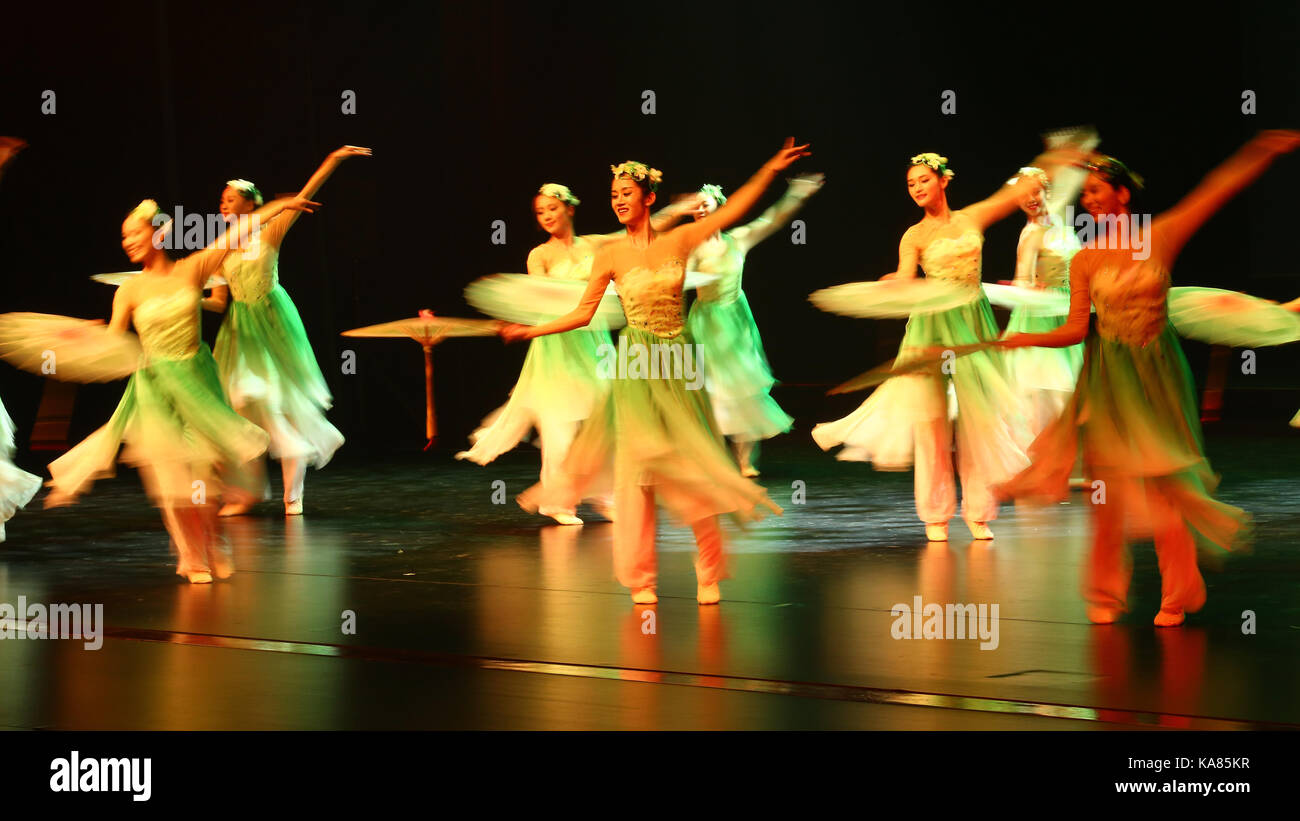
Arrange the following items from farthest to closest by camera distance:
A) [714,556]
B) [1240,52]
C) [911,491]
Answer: [1240,52] → [911,491] → [714,556]

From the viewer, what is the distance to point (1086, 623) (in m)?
4.40

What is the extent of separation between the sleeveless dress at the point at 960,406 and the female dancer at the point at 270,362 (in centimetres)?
268

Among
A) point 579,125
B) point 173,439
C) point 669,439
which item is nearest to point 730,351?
point 579,125

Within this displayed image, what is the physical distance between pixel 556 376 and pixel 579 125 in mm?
3863

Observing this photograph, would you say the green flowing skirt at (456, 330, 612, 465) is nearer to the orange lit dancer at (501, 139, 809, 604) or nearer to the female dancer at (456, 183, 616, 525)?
the female dancer at (456, 183, 616, 525)

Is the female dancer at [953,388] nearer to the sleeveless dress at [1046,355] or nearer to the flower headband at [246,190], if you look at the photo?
the sleeveless dress at [1046,355]

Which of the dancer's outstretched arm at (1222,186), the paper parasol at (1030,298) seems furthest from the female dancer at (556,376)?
the dancer's outstretched arm at (1222,186)

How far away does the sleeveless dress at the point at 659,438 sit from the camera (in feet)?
16.0

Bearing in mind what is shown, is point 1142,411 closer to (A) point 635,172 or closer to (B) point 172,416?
(A) point 635,172

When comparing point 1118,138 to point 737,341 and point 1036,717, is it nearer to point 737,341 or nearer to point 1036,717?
point 737,341

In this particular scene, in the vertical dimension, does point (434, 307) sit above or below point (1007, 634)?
above

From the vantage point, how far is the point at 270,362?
735 centimetres

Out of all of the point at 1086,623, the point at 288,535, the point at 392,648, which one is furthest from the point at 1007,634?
the point at 288,535

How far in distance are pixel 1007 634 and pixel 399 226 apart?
7.33 meters
